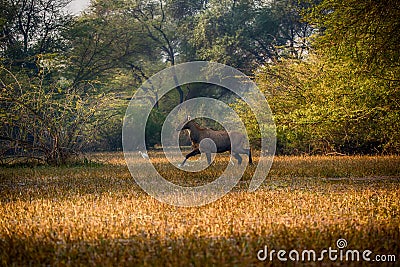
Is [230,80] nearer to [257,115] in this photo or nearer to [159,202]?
[257,115]

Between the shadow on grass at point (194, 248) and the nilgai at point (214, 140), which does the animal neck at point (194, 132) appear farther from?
the shadow on grass at point (194, 248)

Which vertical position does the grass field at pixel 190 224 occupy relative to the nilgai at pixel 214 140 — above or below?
below

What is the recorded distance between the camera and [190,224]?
6.14 metres

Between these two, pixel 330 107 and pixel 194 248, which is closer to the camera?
pixel 194 248

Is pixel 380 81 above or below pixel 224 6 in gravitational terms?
below

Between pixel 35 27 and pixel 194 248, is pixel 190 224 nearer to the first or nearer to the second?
pixel 194 248

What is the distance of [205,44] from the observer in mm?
35750

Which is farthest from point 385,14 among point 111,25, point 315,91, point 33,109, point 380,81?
point 111,25

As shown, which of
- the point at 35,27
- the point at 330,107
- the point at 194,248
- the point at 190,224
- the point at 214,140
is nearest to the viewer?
the point at 194,248

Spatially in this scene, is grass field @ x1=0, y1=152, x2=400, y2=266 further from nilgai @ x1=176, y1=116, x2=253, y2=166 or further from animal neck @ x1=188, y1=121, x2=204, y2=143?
animal neck @ x1=188, y1=121, x2=204, y2=143

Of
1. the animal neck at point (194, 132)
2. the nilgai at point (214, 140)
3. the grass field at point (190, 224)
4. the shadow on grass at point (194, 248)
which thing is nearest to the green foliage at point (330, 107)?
the nilgai at point (214, 140)

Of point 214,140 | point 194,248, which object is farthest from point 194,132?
point 194,248

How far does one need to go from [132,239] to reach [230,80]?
106 feet

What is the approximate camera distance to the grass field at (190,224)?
465cm
